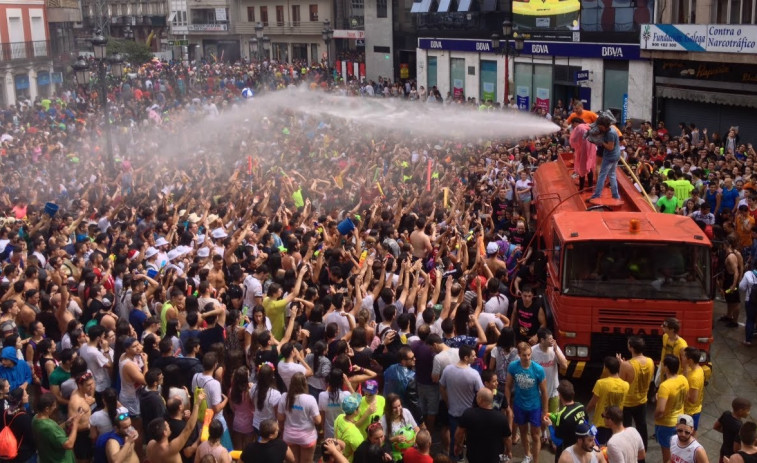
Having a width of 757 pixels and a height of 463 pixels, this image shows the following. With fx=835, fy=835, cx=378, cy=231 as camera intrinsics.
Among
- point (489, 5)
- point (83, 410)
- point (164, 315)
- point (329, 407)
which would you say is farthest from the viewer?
point (489, 5)

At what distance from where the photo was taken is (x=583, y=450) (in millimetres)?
6895

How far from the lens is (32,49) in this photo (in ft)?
166

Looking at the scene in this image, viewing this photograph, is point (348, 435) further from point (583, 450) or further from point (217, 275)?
point (217, 275)

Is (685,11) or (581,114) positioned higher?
(685,11)

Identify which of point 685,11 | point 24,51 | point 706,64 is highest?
point 685,11

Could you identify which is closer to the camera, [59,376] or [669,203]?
[59,376]

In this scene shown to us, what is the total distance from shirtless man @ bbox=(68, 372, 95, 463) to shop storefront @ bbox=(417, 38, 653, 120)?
25.8 meters

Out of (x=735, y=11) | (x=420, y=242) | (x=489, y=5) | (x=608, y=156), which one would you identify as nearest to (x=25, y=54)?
(x=489, y=5)

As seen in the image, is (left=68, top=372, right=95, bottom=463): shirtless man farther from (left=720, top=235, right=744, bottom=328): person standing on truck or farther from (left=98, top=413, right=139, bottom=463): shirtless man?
(left=720, top=235, right=744, bottom=328): person standing on truck

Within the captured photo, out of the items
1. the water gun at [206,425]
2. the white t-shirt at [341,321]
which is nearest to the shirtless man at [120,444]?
the water gun at [206,425]

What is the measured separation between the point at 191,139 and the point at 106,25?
5579cm

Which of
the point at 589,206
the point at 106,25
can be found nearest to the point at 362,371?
the point at 589,206

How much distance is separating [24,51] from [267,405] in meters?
47.8

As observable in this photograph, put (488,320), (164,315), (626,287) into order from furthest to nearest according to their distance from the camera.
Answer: (164,315) → (626,287) → (488,320)
